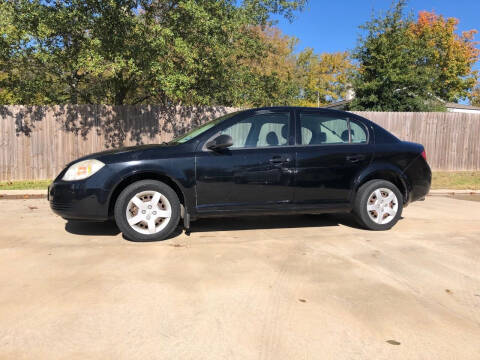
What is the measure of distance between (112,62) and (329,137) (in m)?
6.38

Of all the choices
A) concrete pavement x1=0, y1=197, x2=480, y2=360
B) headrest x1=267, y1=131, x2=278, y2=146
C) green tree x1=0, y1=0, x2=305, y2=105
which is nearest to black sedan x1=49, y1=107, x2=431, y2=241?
headrest x1=267, y1=131, x2=278, y2=146

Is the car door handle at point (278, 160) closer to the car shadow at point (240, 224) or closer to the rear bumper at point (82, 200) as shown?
the car shadow at point (240, 224)

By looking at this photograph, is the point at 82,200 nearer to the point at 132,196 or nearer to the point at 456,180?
the point at 132,196

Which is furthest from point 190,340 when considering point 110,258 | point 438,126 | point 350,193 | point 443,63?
point 443,63

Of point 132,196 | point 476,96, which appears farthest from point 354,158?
point 476,96

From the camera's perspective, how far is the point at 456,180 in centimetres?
1155

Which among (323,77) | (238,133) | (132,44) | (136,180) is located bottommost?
(136,180)

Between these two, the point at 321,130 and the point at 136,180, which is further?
the point at 321,130

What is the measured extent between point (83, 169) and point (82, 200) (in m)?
0.38

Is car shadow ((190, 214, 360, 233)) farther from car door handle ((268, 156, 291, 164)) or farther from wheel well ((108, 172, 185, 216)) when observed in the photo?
car door handle ((268, 156, 291, 164))

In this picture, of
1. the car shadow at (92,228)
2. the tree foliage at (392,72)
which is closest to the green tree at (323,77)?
the tree foliage at (392,72)

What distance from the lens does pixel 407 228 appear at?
575cm

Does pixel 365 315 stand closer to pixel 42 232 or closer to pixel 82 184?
pixel 82 184

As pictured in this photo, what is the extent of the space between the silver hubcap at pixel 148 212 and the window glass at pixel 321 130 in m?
1.99
